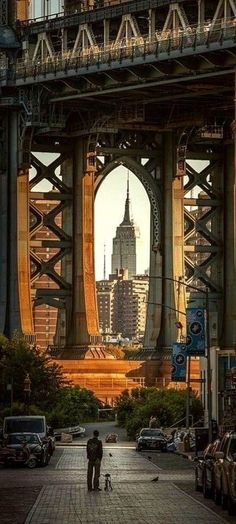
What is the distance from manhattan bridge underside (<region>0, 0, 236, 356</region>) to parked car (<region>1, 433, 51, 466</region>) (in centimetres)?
4095

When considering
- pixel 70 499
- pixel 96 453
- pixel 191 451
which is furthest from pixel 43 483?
pixel 191 451

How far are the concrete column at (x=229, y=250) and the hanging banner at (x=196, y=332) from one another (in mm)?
47151

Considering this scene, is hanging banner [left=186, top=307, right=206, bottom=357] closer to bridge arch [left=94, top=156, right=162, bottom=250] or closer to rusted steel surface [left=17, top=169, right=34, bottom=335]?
rusted steel surface [left=17, top=169, right=34, bottom=335]

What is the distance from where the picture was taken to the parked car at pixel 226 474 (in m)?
38.1

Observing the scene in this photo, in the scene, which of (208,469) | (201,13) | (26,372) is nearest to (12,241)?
(26,372)

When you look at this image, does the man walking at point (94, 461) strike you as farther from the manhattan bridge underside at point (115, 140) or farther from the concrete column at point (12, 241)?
the concrete column at point (12, 241)

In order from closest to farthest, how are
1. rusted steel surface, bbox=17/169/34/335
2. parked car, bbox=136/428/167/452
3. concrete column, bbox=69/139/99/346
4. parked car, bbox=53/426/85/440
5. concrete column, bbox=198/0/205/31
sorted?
parked car, bbox=136/428/167/452, parked car, bbox=53/426/85/440, concrete column, bbox=198/0/205/31, rusted steel surface, bbox=17/169/34/335, concrete column, bbox=69/139/99/346

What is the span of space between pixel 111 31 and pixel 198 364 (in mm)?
21032

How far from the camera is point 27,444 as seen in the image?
65.9 metres

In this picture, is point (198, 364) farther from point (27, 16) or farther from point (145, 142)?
point (27, 16)

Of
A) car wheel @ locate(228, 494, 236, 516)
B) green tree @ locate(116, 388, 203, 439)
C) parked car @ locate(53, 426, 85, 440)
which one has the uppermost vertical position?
green tree @ locate(116, 388, 203, 439)

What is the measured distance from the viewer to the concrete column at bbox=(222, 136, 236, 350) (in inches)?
5148

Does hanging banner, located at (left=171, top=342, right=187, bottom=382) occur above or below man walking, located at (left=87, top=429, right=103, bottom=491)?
above

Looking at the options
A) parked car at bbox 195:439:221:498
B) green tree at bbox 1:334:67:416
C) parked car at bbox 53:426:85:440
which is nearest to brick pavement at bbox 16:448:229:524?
parked car at bbox 195:439:221:498
